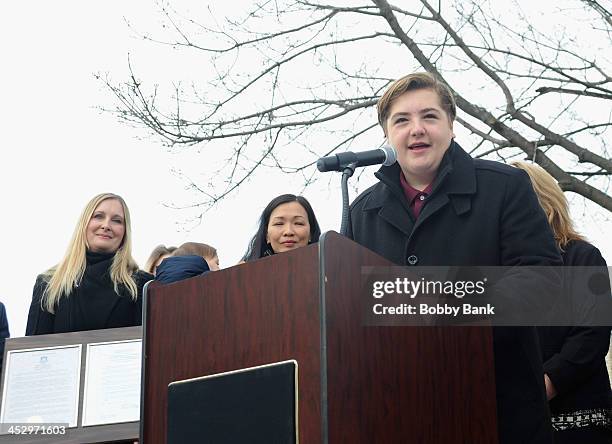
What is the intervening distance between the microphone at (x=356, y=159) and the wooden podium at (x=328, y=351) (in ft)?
1.71

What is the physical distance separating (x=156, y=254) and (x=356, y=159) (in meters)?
4.08

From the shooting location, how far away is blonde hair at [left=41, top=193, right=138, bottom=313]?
492cm

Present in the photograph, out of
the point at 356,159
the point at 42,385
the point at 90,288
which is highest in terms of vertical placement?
the point at 90,288

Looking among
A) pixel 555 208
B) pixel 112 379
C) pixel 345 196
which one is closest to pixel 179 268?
pixel 345 196

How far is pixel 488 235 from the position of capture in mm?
2891

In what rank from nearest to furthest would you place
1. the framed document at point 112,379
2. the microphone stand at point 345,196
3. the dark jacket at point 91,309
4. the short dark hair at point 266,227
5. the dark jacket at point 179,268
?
the microphone stand at point 345,196, the dark jacket at point 179,268, the short dark hair at point 266,227, the framed document at point 112,379, the dark jacket at point 91,309

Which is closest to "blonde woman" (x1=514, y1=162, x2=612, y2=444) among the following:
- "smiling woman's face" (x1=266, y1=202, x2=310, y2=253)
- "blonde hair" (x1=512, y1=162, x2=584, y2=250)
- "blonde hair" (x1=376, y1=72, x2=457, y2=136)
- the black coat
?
"blonde hair" (x1=512, y1=162, x2=584, y2=250)

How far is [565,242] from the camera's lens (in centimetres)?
390

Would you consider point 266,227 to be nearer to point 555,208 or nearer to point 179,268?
point 179,268

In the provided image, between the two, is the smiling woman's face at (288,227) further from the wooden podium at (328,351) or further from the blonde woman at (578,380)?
the wooden podium at (328,351)

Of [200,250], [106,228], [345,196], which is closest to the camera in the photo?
[345,196]

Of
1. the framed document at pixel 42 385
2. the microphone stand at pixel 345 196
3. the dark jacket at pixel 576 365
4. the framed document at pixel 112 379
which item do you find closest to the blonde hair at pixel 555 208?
the dark jacket at pixel 576 365

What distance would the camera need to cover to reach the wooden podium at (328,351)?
2025 mm

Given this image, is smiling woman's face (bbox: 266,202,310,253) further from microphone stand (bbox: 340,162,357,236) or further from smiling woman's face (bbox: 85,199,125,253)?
microphone stand (bbox: 340,162,357,236)
